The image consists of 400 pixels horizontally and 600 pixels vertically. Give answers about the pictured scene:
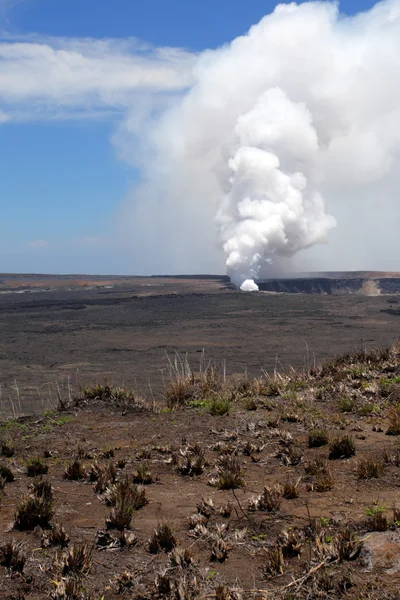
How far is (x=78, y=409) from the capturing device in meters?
7.80

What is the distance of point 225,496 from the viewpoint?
14.4ft

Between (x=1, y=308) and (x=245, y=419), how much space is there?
36.7 m

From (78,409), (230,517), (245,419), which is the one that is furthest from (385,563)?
(78,409)

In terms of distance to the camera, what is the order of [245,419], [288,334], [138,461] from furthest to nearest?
[288,334]
[245,419]
[138,461]

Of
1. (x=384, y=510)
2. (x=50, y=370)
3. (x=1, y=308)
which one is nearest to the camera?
(x=384, y=510)

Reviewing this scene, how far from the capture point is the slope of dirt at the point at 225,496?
3121 millimetres

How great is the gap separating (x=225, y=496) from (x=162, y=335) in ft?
73.4

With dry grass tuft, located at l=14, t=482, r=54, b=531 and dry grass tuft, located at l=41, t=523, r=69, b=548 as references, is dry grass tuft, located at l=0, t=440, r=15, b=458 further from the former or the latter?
dry grass tuft, located at l=41, t=523, r=69, b=548

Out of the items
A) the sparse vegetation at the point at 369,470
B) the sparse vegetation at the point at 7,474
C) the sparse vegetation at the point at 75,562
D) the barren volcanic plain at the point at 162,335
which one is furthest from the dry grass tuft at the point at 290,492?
the barren volcanic plain at the point at 162,335

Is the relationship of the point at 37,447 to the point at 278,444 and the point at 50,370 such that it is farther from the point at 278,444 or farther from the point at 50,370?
the point at 50,370

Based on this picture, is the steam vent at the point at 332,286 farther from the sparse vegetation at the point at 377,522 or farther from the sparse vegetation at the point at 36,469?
the sparse vegetation at the point at 377,522

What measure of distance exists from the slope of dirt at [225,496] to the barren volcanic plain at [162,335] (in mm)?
4810

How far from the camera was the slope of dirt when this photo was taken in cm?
312

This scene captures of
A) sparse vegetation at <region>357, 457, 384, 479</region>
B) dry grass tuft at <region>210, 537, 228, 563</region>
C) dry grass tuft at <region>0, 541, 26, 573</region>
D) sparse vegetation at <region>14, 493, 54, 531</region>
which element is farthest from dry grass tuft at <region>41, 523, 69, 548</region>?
sparse vegetation at <region>357, 457, 384, 479</region>
